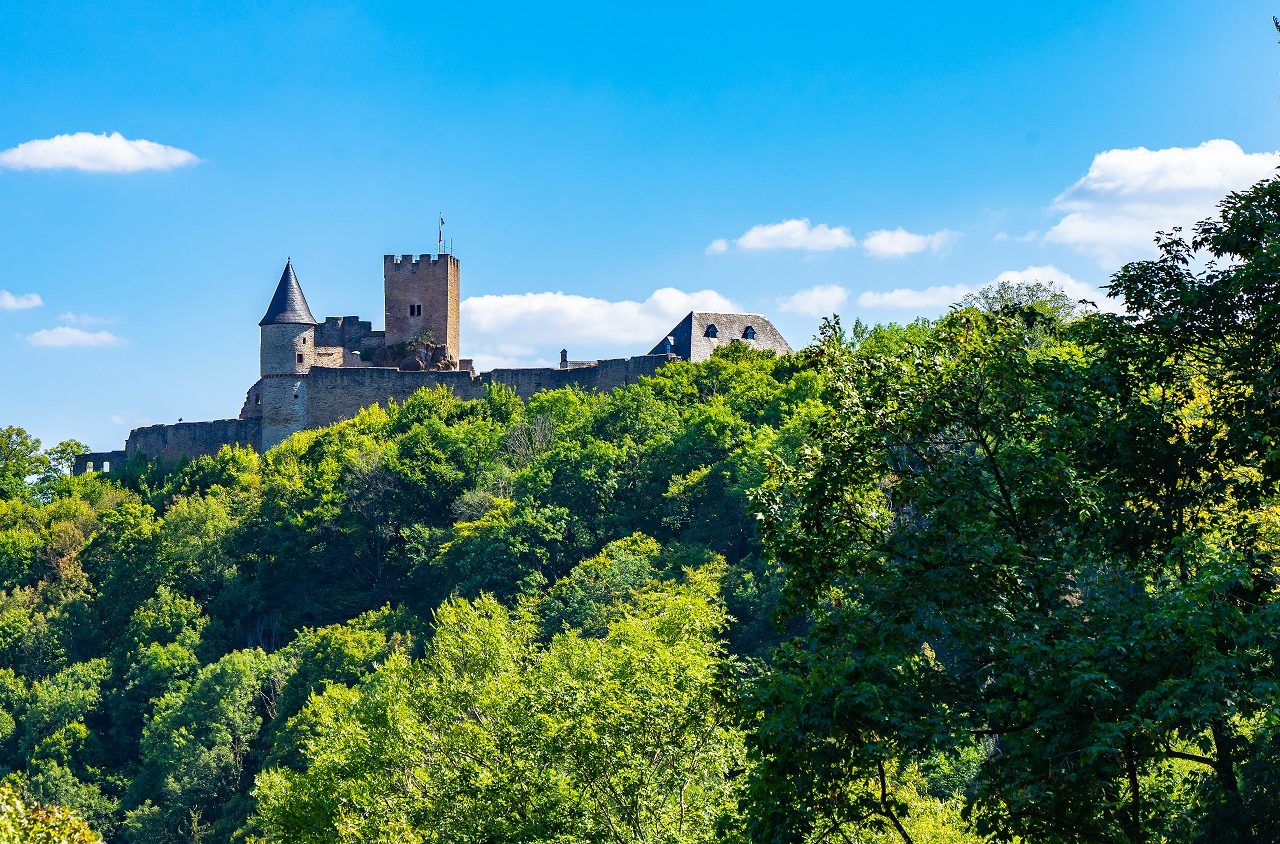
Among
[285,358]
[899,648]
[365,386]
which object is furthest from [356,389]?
[899,648]

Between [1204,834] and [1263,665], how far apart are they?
114 inches

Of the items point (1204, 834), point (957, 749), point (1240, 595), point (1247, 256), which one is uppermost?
point (1247, 256)

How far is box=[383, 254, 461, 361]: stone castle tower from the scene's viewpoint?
224 ft

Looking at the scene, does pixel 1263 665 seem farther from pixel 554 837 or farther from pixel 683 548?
pixel 683 548

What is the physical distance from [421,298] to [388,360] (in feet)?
9.28

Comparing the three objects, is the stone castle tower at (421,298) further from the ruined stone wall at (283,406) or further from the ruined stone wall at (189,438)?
the ruined stone wall at (189,438)

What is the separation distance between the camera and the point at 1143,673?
11992mm

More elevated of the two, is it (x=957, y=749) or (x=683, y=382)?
(x=683, y=382)

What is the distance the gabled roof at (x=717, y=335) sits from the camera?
66562 mm

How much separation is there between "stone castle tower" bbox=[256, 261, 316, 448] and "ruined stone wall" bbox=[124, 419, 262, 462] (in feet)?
6.36

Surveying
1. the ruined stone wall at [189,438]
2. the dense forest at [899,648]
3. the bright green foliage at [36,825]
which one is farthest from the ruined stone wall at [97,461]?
the bright green foliage at [36,825]

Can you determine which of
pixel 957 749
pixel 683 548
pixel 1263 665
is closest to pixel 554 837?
pixel 957 749

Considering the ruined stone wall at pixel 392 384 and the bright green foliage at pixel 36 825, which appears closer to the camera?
the bright green foliage at pixel 36 825

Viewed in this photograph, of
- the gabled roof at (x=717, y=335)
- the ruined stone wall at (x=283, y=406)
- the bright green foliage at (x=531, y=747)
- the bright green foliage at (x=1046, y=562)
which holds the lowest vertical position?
the bright green foliage at (x=531, y=747)
